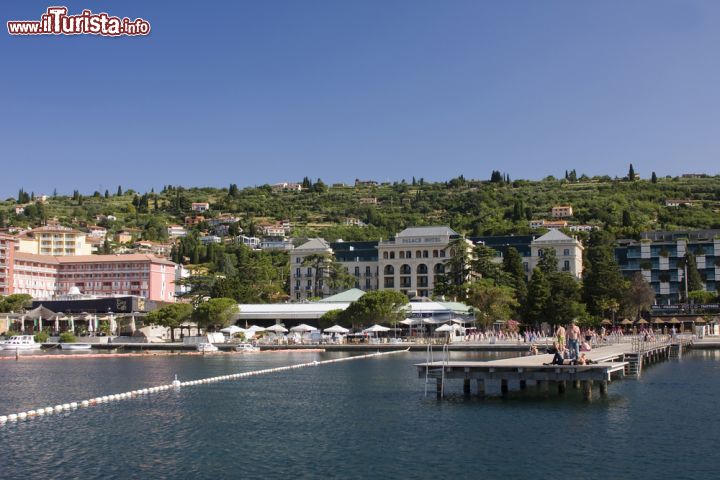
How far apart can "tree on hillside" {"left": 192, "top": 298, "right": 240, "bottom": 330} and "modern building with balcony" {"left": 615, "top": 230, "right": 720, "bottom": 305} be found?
6872 centimetres

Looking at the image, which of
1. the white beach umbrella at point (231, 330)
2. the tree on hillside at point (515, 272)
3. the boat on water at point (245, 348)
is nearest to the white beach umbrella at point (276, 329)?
the white beach umbrella at point (231, 330)

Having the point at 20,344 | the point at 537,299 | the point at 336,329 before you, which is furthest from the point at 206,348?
the point at 537,299

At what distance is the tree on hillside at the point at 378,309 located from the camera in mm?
93625

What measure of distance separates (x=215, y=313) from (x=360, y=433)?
69530 millimetres

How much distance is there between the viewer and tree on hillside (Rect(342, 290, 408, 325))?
9362 centimetres

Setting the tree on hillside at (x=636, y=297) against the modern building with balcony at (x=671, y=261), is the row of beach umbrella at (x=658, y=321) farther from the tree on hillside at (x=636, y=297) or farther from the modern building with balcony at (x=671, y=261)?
the modern building with balcony at (x=671, y=261)

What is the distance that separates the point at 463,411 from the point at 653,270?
111 m

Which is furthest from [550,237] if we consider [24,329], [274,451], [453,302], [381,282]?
[274,451]

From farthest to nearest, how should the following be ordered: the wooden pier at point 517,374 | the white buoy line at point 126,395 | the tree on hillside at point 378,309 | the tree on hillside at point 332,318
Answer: the tree on hillside at point 332,318 < the tree on hillside at point 378,309 < the wooden pier at point 517,374 < the white buoy line at point 126,395

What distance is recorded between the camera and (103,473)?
25.2 metres

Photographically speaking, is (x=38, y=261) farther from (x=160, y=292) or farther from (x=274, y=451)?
(x=274, y=451)

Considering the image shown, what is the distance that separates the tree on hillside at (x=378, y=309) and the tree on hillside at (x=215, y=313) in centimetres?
1452

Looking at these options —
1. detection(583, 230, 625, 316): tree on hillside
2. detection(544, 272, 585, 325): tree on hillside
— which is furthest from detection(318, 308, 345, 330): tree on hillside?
detection(583, 230, 625, 316): tree on hillside

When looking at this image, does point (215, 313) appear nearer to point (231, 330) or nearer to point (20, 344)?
point (231, 330)
